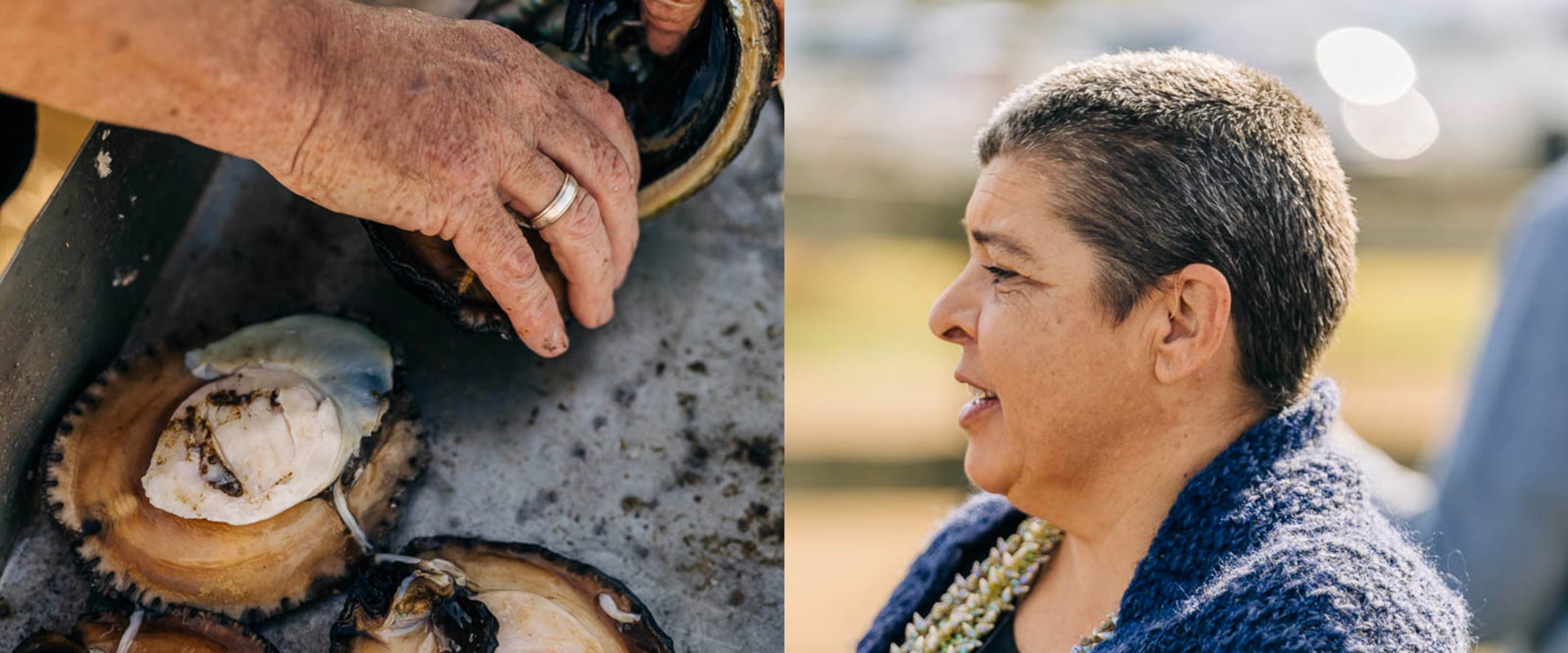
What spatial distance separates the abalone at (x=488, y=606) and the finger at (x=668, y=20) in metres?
0.66

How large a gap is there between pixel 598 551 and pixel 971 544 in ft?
1.88

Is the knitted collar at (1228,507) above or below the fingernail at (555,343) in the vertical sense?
above

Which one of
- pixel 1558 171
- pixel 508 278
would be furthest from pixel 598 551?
pixel 1558 171

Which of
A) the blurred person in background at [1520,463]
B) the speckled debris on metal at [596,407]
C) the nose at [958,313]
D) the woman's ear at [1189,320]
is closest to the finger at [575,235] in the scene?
the speckled debris on metal at [596,407]

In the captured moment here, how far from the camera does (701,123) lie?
157 cm

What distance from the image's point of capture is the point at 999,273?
57.2 inches

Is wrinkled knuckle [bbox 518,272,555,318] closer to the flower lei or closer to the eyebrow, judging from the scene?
the eyebrow

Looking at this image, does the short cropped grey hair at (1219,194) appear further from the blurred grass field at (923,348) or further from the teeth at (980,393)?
the blurred grass field at (923,348)

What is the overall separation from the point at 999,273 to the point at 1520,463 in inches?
67.3

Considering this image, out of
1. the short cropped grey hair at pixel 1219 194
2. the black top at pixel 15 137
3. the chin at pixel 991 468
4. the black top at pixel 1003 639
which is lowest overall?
the black top at pixel 1003 639

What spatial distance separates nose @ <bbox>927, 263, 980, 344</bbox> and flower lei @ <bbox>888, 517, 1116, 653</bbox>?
339 mm

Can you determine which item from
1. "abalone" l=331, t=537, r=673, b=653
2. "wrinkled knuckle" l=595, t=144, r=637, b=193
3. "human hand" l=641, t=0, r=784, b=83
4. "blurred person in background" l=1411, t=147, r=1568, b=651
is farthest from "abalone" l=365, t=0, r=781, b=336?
"blurred person in background" l=1411, t=147, r=1568, b=651

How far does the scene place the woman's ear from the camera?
1.31 metres

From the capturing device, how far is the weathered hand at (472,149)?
1233mm
